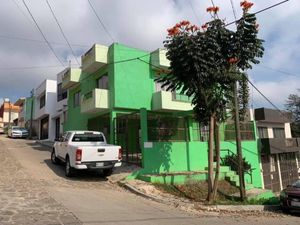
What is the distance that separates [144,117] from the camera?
1619cm

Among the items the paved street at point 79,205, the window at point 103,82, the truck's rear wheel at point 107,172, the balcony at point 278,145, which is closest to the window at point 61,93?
the window at point 103,82

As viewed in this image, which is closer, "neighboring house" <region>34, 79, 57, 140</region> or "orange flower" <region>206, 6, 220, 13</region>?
"orange flower" <region>206, 6, 220, 13</region>

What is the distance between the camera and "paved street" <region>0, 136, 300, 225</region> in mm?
8500

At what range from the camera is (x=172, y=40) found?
1331 centimetres

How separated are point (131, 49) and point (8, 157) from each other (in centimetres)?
1015

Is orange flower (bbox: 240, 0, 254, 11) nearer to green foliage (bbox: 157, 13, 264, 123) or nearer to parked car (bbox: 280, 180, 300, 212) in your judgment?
green foliage (bbox: 157, 13, 264, 123)

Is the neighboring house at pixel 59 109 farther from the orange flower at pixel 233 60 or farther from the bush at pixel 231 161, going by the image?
the orange flower at pixel 233 60

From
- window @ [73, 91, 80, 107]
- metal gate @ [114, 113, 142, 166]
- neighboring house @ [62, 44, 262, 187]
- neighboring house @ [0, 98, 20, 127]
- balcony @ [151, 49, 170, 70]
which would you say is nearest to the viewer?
neighboring house @ [62, 44, 262, 187]

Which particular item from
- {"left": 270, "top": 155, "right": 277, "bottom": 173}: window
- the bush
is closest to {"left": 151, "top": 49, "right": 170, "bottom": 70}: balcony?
the bush

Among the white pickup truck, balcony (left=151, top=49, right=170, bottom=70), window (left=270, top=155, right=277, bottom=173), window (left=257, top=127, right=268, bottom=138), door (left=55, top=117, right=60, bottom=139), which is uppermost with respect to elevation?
balcony (left=151, top=49, right=170, bottom=70)

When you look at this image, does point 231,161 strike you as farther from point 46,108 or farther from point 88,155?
point 46,108

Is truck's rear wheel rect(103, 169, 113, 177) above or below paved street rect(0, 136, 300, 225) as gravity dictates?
above

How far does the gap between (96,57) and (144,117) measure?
7.29 metres

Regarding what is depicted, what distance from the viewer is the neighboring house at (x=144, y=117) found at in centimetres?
1688
